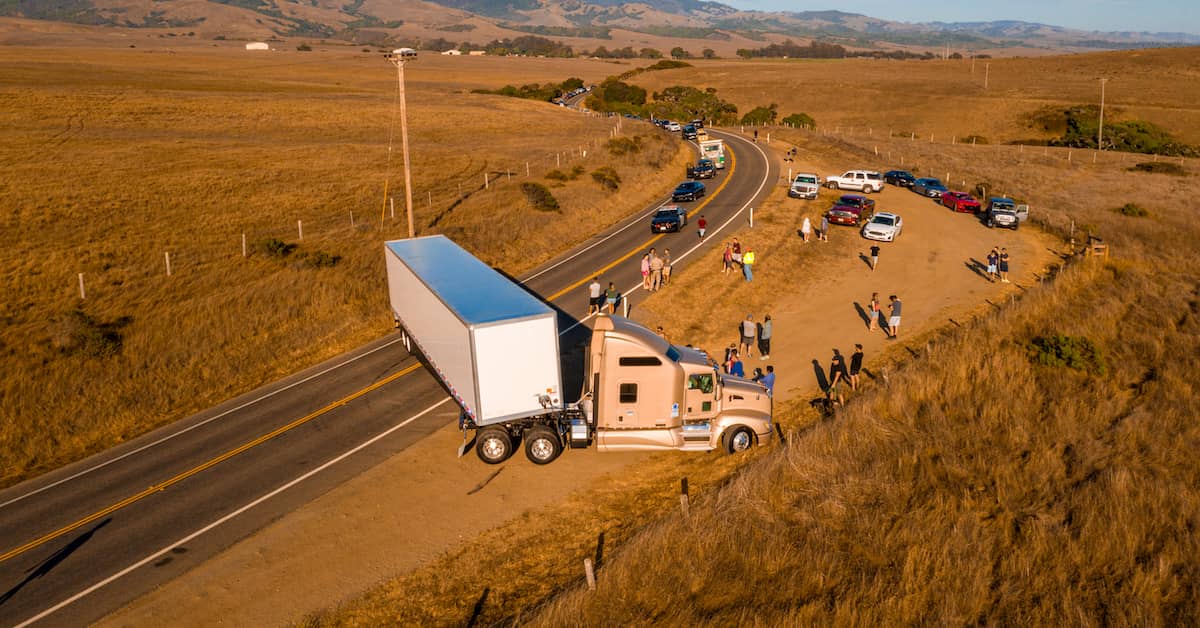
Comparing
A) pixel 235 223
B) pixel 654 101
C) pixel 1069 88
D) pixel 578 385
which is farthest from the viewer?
pixel 654 101

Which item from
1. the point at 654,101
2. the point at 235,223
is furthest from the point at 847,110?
the point at 235,223

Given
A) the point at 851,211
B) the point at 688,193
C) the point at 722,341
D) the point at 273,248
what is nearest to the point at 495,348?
the point at 722,341

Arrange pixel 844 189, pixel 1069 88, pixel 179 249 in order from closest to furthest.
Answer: pixel 179 249 → pixel 844 189 → pixel 1069 88

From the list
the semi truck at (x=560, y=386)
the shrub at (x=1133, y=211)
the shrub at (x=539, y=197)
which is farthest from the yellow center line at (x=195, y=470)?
the shrub at (x=1133, y=211)

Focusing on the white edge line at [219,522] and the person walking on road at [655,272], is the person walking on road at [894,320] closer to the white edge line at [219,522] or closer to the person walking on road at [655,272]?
the person walking on road at [655,272]

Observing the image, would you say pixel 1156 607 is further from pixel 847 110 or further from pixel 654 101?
pixel 654 101

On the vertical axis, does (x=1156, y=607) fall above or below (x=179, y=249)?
below

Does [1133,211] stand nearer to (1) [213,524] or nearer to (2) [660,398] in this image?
(2) [660,398]
